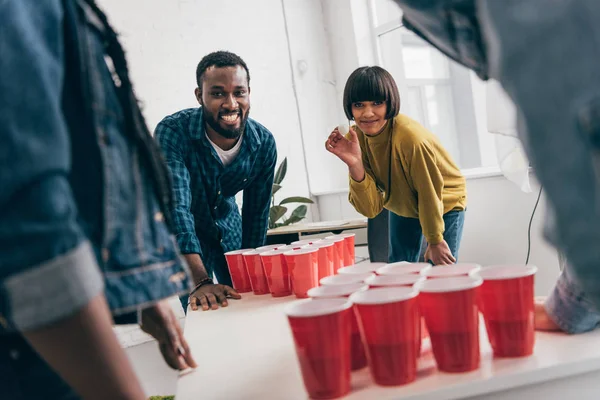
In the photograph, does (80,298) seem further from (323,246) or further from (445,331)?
(323,246)

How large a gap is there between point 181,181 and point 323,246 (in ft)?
2.49

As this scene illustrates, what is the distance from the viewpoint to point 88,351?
1.35 ft

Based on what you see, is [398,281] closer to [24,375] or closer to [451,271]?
[451,271]

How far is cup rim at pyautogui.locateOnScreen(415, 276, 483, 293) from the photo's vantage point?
685mm

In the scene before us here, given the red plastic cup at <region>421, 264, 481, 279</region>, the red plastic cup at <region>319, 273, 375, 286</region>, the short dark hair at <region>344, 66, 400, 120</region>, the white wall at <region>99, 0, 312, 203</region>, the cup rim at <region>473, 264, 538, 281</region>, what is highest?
the white wall at <region>99, 0, 312, 203</region>

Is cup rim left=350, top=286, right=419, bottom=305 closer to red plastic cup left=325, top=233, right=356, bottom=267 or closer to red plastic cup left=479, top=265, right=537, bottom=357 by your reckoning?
red plastic cup left=479, top=265, right=537, bottom=357

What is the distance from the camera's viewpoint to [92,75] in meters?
0.50

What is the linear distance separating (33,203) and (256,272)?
1.08m

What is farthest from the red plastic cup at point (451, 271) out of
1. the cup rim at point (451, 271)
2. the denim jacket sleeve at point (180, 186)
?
the denim jacket sleeve at point (180, 186)

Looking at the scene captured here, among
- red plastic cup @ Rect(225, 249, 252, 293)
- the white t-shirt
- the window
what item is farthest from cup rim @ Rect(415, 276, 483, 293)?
the window

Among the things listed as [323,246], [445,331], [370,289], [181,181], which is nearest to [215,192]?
[181,181]

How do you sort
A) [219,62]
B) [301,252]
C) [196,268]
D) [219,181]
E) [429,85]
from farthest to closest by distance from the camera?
[429,85], [219,181], [219,62], [196,268], [301,252]

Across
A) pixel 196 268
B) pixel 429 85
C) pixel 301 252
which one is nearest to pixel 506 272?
pixel 301 252

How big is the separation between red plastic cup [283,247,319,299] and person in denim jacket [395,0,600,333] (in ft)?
2.87
